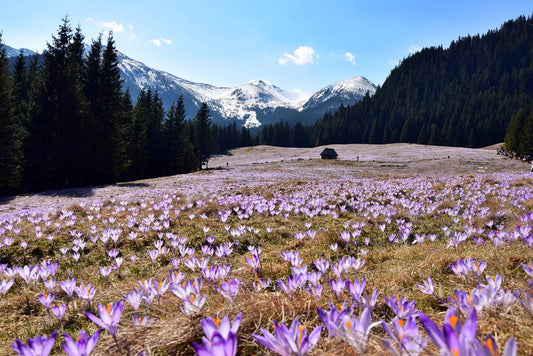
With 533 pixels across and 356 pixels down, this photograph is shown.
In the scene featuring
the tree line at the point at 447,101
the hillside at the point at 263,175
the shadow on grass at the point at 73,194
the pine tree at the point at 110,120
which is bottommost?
the shadow on grass at the point at 73,194

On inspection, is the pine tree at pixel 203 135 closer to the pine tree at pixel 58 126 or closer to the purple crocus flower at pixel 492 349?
the pine tree at pixel 58 126

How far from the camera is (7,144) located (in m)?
22.0

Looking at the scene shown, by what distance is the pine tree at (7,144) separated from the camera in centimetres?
2159

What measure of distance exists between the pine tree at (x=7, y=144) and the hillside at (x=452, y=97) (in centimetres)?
10939

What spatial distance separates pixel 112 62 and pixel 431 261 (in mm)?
38117

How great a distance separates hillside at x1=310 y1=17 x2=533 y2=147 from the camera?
10569 cm

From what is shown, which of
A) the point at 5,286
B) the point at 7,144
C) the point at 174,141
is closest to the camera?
the point at 5,286

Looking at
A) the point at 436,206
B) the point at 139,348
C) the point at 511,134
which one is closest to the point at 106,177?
the point at 436,206

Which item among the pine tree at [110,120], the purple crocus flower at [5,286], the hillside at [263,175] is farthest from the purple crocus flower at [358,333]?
the pine tree at [110,120]

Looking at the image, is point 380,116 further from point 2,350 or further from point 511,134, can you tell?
point 2,350

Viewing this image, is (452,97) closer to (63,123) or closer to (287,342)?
(63,123)

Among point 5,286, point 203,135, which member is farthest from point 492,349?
point 203,135

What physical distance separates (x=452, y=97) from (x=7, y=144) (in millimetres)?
162416

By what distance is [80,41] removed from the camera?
105 feet
